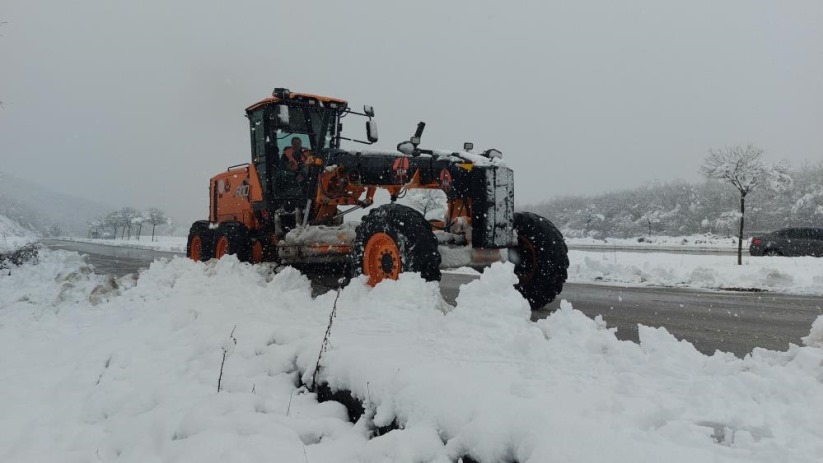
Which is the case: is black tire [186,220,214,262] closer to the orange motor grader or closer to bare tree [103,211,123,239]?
the orange motor grader

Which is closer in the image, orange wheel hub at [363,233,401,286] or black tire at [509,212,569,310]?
orange wheel hub at [363,233,401,286]

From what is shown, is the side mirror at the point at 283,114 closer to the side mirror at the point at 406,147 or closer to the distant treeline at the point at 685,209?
the side mirror at the point at 406,147

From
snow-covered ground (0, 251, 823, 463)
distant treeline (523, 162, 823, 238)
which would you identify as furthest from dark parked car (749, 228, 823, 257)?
distant treeline (523, 162, 823, 238)

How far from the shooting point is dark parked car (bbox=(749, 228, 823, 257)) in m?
19.4

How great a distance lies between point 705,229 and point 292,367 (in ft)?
231

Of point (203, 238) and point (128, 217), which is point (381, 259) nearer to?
point (203, 238)

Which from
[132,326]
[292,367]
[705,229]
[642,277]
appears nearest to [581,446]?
[292,367]

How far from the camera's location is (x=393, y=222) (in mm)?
5465

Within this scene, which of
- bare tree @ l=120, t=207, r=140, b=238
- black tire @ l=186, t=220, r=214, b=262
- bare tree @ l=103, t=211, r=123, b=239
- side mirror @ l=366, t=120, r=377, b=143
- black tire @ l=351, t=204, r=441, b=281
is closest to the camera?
black tire @ l=351, t=204, r=441, b=281

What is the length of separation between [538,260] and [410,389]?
4.02 m

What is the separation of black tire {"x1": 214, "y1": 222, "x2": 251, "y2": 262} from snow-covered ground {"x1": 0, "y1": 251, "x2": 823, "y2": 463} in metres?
3.72

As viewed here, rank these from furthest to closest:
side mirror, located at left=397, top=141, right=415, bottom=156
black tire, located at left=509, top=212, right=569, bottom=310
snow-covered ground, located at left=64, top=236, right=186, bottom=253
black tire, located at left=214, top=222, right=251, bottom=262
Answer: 1. snow-covered ground, located at left=64, top=236, right=186, bottom=253
2. black tire, located at left=214, top=222, right=251, bottom=262
3. black tire, located at left=509, top=212, right=569, bottom=310
4. side mirror, located at left=397, top=141, right=415, bottom=156

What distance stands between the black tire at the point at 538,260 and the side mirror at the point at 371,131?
2.83 m

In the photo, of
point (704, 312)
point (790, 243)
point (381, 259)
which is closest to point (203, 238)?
point (381, 259)
